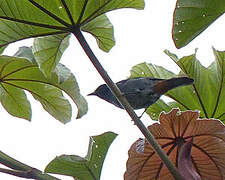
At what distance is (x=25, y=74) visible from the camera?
4.10ft

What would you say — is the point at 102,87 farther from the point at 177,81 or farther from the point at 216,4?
the point at 216,4

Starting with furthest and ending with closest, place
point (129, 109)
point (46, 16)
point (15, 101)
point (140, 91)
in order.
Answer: point (15, 101) → point (46, 16) → point (140, 91) → point (129, 109)

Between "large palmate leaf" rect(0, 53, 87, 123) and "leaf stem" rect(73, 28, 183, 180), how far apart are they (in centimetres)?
28

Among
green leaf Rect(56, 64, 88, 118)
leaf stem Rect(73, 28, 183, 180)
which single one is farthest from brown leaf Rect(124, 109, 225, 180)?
green leaf Rect(56, 64, 88, 118)

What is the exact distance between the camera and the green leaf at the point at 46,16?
1068 mm

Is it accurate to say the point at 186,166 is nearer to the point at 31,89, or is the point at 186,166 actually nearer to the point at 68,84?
the point at 68,84

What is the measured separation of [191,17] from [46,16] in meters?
0.35

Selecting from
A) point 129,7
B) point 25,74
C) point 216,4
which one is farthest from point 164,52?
point 25,74

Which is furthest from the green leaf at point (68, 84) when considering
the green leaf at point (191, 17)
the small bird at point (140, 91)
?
the green leaf at point (191, 17)

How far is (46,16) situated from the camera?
3.57 feet

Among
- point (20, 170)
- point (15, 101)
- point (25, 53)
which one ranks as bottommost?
point (20, 170)

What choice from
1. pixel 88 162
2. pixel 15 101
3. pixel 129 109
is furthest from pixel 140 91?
pixel 15 101

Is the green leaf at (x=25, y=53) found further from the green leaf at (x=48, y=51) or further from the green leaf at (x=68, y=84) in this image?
the green leaf at (x=48, y=51)

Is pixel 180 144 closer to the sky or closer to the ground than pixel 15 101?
closer to the ground
